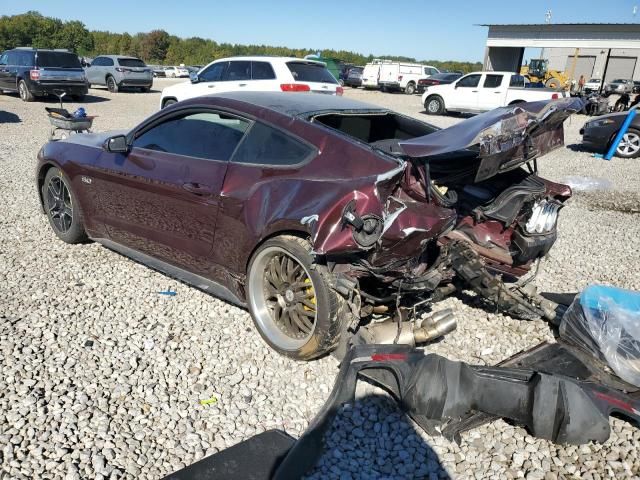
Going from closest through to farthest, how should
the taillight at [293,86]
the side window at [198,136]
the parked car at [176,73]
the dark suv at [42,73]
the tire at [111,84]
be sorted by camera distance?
the side window at [198,136], the taillight at [293,86], the dark suv at [42,73], the tire at [111,84], the parked car at [176,73]

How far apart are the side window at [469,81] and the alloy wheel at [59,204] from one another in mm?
17163

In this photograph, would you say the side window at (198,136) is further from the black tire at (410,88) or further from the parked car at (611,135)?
the black tire at (410,88)

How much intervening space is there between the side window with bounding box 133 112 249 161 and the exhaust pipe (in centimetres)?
153

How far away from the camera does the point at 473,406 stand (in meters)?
2.74

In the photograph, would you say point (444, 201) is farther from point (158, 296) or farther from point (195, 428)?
point (158, 296)

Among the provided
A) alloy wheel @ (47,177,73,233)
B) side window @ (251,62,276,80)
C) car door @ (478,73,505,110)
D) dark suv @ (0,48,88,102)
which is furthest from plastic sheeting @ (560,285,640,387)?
dark suv @ (0,48,88,102)

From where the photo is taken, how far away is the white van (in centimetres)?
3111

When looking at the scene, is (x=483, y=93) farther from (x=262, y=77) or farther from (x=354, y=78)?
(x=354, y=78)

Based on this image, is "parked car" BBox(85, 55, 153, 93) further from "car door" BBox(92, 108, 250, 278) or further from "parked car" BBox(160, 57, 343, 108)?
"car door" BBox(92, 108, 250, 278)

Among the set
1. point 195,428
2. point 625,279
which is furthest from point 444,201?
point 625,279

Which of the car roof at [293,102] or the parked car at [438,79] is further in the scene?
the parked car at [438,79]

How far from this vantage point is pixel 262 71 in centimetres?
1238

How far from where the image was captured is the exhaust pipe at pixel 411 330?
10.9 feet

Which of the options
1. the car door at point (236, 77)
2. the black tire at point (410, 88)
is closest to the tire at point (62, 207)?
the car door at point (236, 77)
